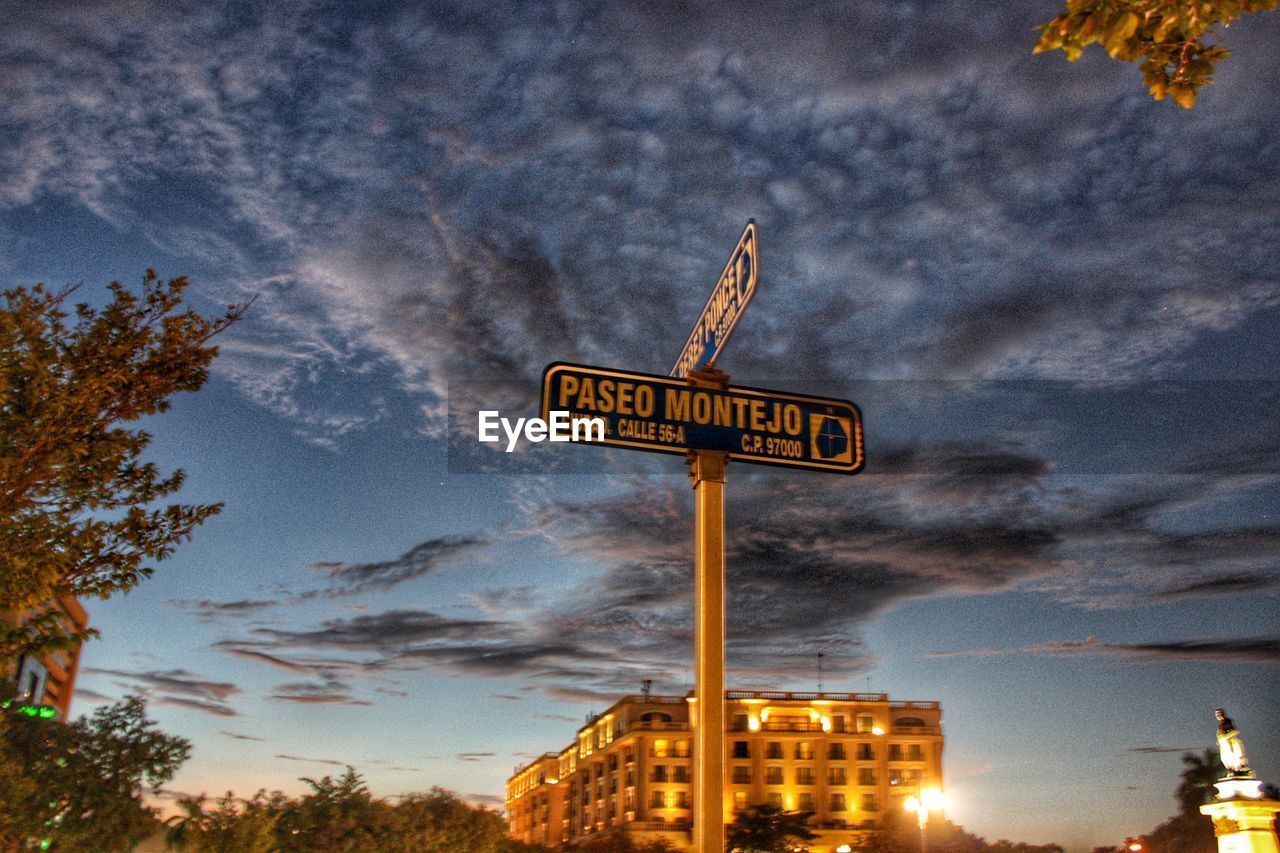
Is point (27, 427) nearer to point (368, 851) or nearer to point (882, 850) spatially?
point (368, 851)

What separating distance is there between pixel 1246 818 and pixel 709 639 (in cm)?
2294

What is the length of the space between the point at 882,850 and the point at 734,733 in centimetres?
2014

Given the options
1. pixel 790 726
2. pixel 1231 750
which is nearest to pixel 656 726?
pixel 790 726

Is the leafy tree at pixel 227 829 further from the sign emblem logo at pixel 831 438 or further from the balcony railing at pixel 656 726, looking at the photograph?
the balcony railing at pixel 656 726

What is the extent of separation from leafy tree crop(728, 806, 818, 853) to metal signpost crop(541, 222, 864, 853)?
87417 millimetres

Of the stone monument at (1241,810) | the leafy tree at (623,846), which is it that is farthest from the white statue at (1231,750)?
the leafy tree at (623,846)

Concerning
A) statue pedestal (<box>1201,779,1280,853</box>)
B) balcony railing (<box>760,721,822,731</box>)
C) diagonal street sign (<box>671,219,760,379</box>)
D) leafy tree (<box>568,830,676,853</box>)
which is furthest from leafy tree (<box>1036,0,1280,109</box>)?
balcony railing (<box>760,721,822,731</box>)

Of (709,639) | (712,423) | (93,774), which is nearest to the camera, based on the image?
(709,639)

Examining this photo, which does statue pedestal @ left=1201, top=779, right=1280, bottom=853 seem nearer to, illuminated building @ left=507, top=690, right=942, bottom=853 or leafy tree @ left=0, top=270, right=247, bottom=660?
leafy tree @ left=0, top=270, right=247, bottom=660

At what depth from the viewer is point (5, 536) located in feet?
24.9

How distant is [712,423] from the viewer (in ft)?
21.6

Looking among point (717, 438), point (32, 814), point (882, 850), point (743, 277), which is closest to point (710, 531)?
point (717, 438)

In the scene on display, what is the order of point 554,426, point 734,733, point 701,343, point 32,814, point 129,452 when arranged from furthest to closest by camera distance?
point 734,733, point 32,814, point 129,452, point 701,343, point 554,426

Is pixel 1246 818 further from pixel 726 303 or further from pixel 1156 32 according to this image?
pixel 1156 32
